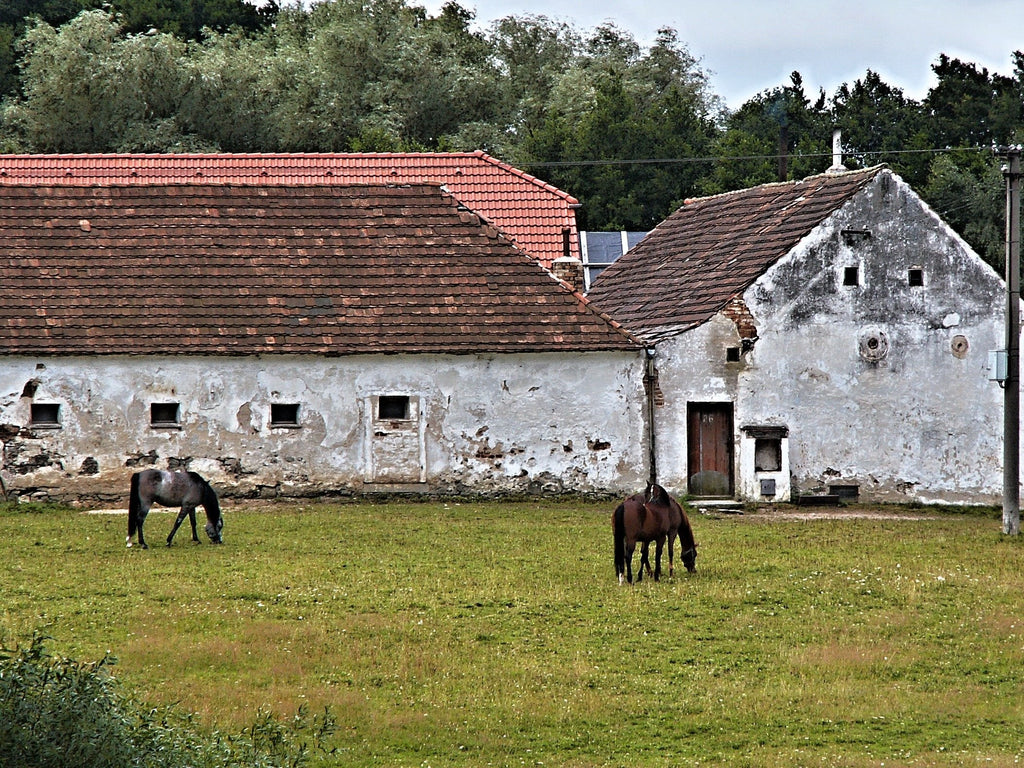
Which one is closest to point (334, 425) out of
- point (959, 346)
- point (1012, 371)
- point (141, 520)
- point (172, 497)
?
point (172, 497)

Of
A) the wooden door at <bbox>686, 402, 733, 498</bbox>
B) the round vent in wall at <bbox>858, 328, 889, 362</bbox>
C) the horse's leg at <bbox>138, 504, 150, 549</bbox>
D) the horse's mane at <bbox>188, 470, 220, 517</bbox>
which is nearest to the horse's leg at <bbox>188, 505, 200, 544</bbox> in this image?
the horse's mane at <bbox>188, 470, 220, 517</bbox>

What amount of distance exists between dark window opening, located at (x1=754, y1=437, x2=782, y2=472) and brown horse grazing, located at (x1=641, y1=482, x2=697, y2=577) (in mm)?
8856

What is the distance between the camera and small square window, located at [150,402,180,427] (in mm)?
27312

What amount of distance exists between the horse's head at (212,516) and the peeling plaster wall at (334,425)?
220 inches

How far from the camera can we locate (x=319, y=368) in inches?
1089

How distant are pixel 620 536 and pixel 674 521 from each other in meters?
0.83

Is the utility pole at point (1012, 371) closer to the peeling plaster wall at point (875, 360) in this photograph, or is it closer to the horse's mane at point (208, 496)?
the peeling plaster wall at point (875, 360)

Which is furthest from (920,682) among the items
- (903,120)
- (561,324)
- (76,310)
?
(903,120)

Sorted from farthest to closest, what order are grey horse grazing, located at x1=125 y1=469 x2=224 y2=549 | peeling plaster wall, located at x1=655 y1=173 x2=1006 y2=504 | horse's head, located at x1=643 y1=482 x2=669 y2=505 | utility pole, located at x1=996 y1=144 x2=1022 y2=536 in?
peeling plaster wall, located at x1=655 y1=173 x2=1006 y2=504 → utility pole, located at x1=996 y1=144 x2=1022 y2=536 → grey horse grazing, located at x1=125 y1=469 x2=224 y2=549 → horse's head, located at x1=643 y1=482 x2=669 y2=505

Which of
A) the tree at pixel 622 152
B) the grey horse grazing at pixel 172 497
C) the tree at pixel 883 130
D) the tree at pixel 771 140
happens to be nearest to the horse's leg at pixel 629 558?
the grey horse grazing at pixel 172 497

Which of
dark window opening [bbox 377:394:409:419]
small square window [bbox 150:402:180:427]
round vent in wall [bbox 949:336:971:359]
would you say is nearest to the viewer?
small square window [bbox 150:402:180:427]

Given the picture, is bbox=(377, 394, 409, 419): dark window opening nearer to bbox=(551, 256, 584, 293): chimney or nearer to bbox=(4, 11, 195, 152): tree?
bbox=(551, 256, 584, 293): chimney

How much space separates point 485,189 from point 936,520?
15307mm

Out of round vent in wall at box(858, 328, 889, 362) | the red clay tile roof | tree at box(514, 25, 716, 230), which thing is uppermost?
tree at box(514, 25, 716, 230)
